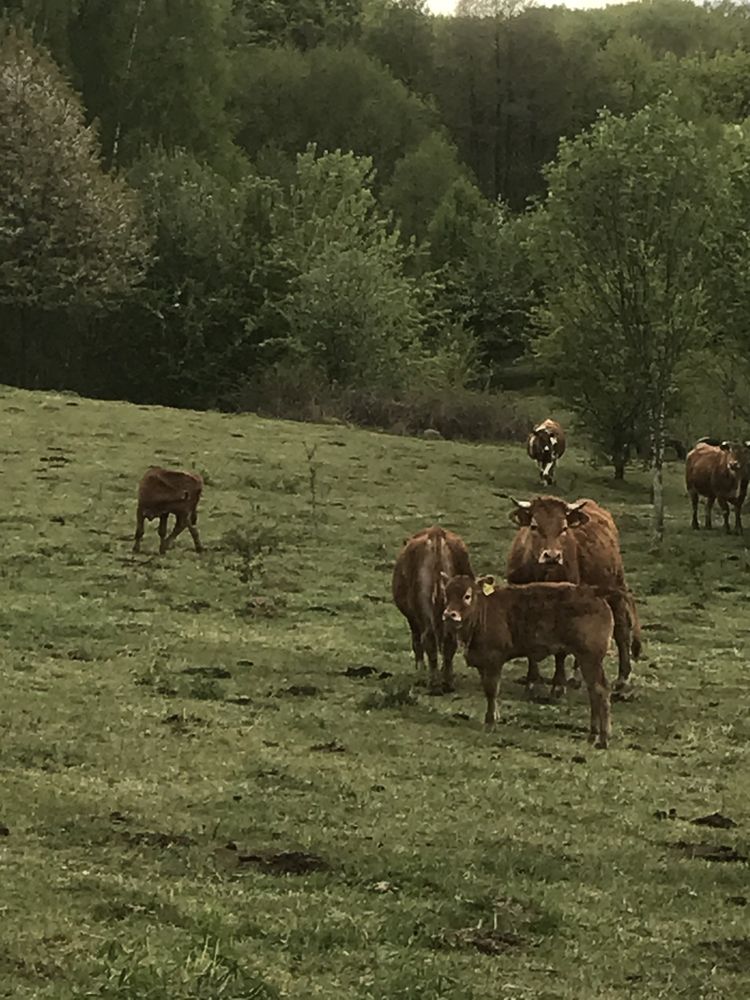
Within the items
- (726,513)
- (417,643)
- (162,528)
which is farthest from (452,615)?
(726,513)

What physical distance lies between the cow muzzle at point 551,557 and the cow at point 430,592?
0.66 metres

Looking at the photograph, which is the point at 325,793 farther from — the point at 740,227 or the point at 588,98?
the point at 588,98

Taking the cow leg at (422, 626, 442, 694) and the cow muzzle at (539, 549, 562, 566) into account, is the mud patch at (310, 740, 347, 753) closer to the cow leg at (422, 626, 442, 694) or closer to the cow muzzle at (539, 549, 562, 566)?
the cow leg at (422, 626, 442, 694)

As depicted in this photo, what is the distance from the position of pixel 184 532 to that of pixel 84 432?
8.95 m

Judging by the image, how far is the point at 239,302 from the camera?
41875mm

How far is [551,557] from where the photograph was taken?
1293 cm

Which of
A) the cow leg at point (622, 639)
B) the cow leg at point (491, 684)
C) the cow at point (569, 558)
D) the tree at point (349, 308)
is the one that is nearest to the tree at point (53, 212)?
the tree at point (349, 308)

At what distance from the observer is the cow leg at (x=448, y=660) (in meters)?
12.3

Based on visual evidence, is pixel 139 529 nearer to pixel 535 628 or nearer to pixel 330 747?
pixel 535 628

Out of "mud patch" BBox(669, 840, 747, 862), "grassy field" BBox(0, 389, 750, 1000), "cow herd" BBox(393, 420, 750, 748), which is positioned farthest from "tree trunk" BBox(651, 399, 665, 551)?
"mud patch" BBox(669, 840, 747, 862)

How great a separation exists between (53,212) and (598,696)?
100 ft

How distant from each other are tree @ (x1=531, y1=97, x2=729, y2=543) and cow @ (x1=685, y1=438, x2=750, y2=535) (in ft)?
2.67

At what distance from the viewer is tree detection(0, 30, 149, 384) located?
1500 inches

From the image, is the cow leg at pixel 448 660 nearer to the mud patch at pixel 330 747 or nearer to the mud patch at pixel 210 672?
the mud patch at pixel 210 672
